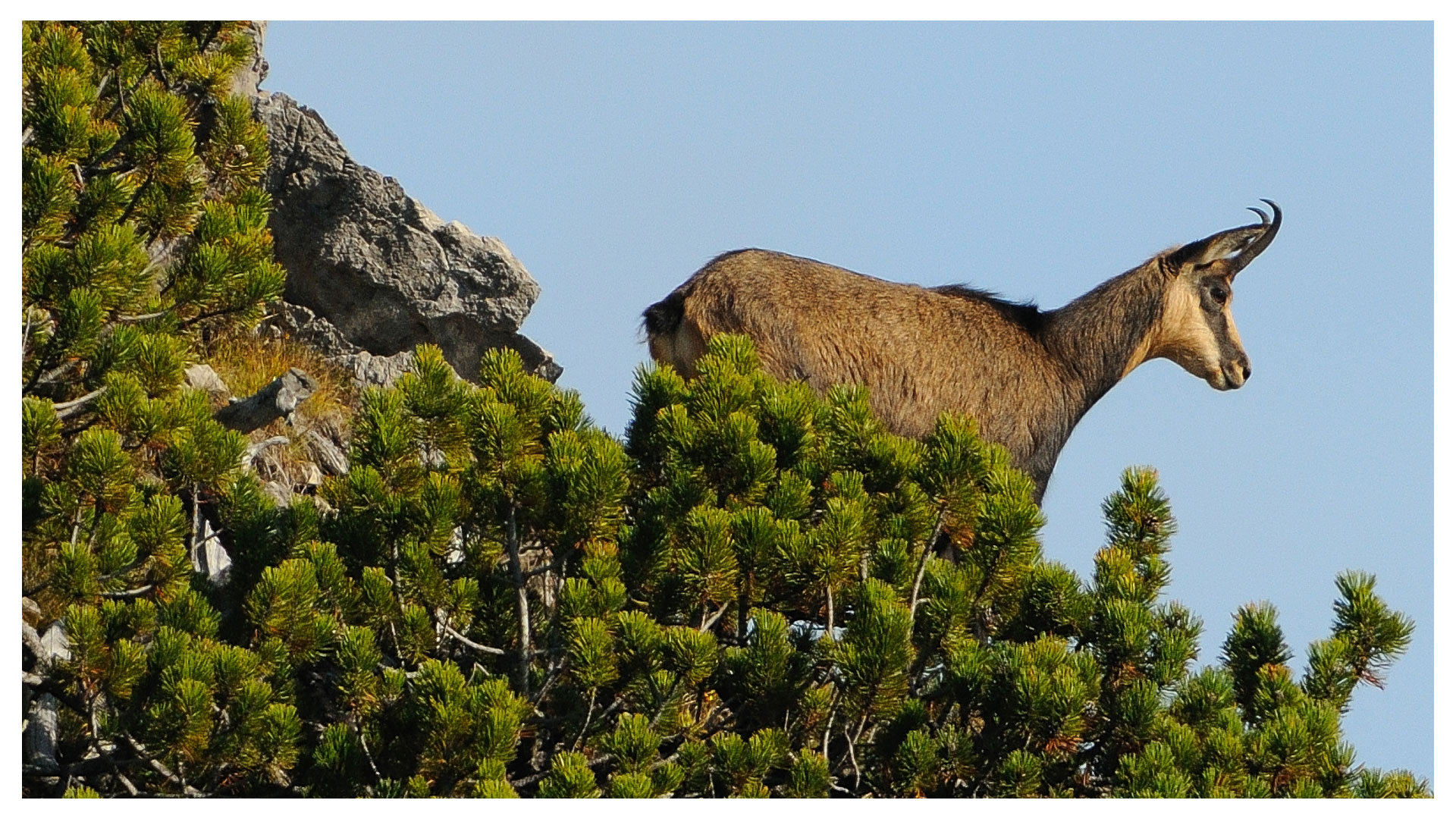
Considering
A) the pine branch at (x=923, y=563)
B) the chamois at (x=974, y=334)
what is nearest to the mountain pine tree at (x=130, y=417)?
the pine branch at (x=923, y=563)

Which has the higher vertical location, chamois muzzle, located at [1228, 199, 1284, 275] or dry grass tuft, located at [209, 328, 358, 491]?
chamois muzzle, located at [1228, 199, 1284, 275]

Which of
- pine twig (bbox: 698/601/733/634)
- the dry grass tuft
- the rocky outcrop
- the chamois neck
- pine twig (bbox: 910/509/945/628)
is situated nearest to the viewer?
pine twig (bbox: 698/601/733/634)

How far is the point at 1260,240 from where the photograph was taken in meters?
14.9

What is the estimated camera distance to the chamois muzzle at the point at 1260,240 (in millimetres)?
14766

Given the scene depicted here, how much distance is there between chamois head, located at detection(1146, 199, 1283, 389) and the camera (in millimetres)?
14930

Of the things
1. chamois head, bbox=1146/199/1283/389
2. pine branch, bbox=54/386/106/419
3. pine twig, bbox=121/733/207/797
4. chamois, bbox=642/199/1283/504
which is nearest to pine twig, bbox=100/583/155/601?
pine twig, bbox=121/733/207/797

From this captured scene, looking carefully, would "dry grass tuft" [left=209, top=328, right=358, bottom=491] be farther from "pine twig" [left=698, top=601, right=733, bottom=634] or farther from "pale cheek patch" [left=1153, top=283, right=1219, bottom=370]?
"pale cheek patch" [left=1153, top=283, right=1219, bottom=370]

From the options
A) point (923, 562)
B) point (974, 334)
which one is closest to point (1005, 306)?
point (974, 334)

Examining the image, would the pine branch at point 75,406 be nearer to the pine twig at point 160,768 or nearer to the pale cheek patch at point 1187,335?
the pine twig at point 160,768

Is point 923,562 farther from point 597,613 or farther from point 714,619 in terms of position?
point 597,613

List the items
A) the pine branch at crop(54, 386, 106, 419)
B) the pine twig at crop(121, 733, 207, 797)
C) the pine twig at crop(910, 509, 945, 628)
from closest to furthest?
the pine twig at crop(121, 733, 207, 797) → the pine twig at crop(910, 509, 945, 628) → the pine branch at crop(54, 386, 106, 419)

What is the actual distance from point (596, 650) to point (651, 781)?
0.66m

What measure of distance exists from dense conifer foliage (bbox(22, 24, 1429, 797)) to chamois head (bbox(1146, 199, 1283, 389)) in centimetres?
567

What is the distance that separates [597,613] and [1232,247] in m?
8.48
